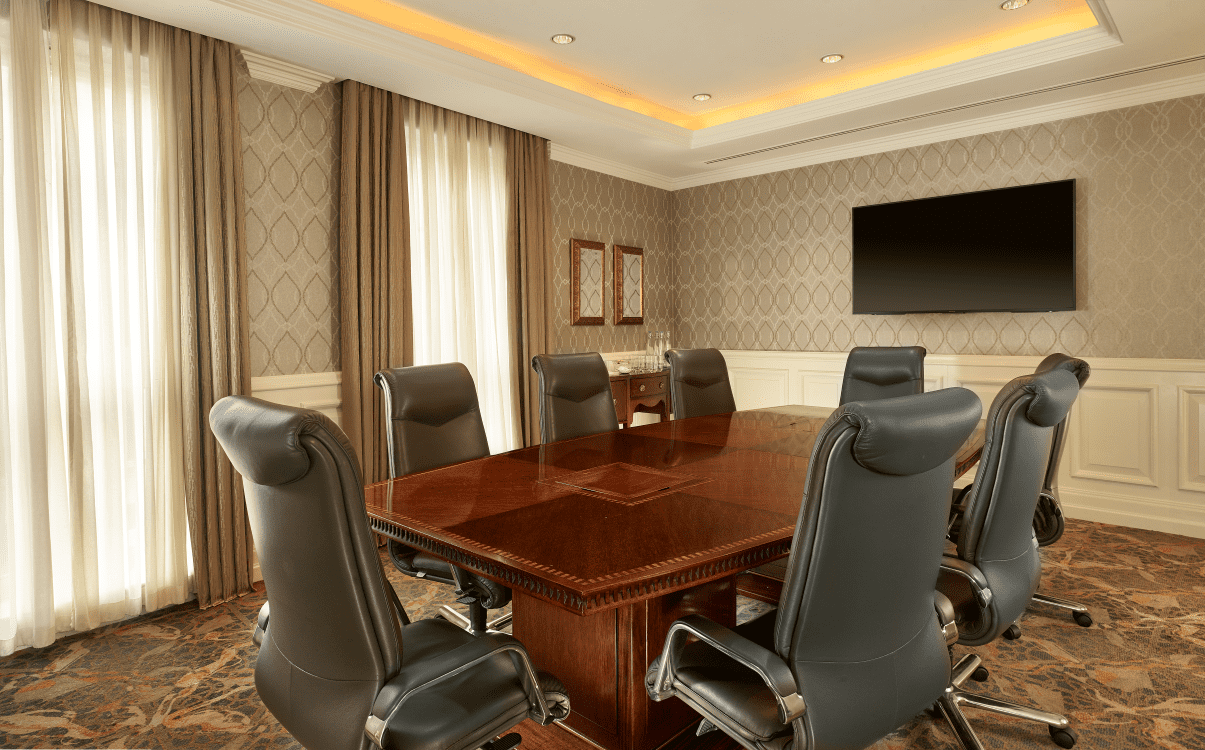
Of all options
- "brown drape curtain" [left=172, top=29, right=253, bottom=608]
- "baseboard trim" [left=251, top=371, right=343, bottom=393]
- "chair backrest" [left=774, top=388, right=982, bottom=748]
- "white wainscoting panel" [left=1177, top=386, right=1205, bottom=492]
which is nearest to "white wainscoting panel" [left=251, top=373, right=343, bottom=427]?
"baseboard trim" [left=251, top=371, right=343, bottom=393]

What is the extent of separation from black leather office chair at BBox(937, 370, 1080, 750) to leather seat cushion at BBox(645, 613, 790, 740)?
62 cm

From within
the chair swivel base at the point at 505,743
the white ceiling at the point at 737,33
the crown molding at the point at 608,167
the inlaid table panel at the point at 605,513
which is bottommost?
the chair swivel base at the point at 505,743

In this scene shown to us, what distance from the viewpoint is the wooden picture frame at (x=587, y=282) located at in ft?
17.4

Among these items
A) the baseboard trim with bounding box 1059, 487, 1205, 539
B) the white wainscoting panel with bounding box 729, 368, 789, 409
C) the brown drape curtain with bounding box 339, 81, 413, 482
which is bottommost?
the baseboard trim with bounding box 1059, 487, 1205, 539

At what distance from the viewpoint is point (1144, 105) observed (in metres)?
4.00

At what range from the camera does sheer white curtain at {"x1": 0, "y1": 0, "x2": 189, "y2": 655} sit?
265 cm

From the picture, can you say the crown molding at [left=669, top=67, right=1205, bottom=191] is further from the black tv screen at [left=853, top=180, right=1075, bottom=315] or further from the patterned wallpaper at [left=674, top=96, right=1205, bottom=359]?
the black tv screen at [left=853, top=180, right=1075, bottom=315]

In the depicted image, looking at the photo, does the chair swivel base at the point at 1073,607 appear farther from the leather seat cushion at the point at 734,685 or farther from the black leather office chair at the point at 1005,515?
the leather seat cushion at the point at 734,685

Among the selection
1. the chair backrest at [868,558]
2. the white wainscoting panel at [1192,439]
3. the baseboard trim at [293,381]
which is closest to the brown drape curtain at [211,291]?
the baseboard trim at [293,381]

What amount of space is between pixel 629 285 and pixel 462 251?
73.1 inches

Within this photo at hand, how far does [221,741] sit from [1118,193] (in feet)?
17.1

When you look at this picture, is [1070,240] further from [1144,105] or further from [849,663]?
[849,663]

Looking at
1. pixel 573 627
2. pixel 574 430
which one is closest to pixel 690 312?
pixel 574 430

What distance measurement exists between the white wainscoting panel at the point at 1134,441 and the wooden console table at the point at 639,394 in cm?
216
